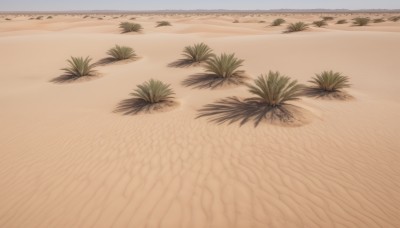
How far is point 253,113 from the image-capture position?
6609 mm

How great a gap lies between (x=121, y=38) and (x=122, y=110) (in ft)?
35.9

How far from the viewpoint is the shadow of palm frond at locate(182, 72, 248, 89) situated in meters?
9.02

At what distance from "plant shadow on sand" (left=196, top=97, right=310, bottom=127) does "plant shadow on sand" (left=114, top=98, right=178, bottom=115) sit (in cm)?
105

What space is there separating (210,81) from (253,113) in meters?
3.16

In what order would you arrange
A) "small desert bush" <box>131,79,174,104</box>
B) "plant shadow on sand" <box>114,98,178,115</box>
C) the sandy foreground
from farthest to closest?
"small desert bush" <box>131,79,174,104</box>, "plant shadow on sand" <box>114,98,178,115</box>, the sandy foreground

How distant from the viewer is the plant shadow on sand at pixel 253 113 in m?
6.25

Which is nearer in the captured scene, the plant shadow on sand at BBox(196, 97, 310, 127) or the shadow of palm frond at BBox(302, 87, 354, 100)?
the plant shadow on sand at BBox(196, 97, 310, 127)

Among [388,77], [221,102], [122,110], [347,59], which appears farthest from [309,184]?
[347,59]

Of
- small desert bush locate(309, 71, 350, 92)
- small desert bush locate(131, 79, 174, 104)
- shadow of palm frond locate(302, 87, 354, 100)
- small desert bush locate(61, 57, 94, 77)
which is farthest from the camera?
small desert bush locate(61, 57, 94, 77)

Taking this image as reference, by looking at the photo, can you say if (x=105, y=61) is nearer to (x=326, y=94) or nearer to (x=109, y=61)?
(x=109, y=61)

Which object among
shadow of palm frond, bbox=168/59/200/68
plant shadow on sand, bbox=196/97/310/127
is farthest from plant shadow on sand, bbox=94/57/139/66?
plant shadow on sand, bbox=196/97/310/127

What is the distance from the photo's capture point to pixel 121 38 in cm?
1681

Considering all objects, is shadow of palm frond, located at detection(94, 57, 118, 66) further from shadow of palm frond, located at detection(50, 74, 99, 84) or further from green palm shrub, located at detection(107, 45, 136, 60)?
shadow of palm frond, located at detection(50, 74, 99, 84)

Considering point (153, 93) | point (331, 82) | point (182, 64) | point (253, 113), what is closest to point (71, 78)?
point (182, 64)
